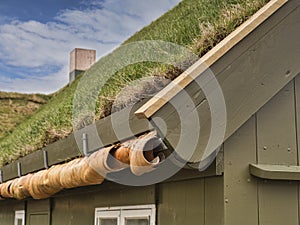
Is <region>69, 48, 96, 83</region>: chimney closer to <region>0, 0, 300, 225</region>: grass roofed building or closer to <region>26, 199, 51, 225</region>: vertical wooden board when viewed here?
<region>26, 199, 51, 225</region>: vertical wooden board

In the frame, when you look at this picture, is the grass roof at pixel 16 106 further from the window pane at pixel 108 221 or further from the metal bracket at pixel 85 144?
the metal bracket at pixel 85 144

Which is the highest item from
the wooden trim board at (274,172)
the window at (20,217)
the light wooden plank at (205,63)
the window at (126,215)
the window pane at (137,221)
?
the light wooden plank at (205,63)

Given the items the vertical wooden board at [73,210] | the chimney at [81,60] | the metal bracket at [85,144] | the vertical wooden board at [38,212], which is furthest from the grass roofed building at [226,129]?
the chimney at [81,60]

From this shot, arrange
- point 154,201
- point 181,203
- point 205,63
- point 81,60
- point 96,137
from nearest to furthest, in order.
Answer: point 205,63
point 181,203
point 154,201
point 96,137
point 81,60

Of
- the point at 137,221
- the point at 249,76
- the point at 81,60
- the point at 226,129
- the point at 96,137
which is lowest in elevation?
the point at 137,221

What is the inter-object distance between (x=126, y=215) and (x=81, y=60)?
767 cm

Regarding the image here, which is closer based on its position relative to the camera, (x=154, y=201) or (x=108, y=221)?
(x=154, y=201)

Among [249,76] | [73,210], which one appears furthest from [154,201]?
[73,210]

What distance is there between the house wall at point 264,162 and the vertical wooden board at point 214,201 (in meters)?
0.03

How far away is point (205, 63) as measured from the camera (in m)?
2.64

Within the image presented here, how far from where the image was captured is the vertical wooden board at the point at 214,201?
2684 mm

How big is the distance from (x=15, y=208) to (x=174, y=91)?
14.9 ft

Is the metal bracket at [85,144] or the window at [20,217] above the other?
the metal bracket at [85,144]

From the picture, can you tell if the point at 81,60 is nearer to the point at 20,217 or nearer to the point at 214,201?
the point at 20,217
